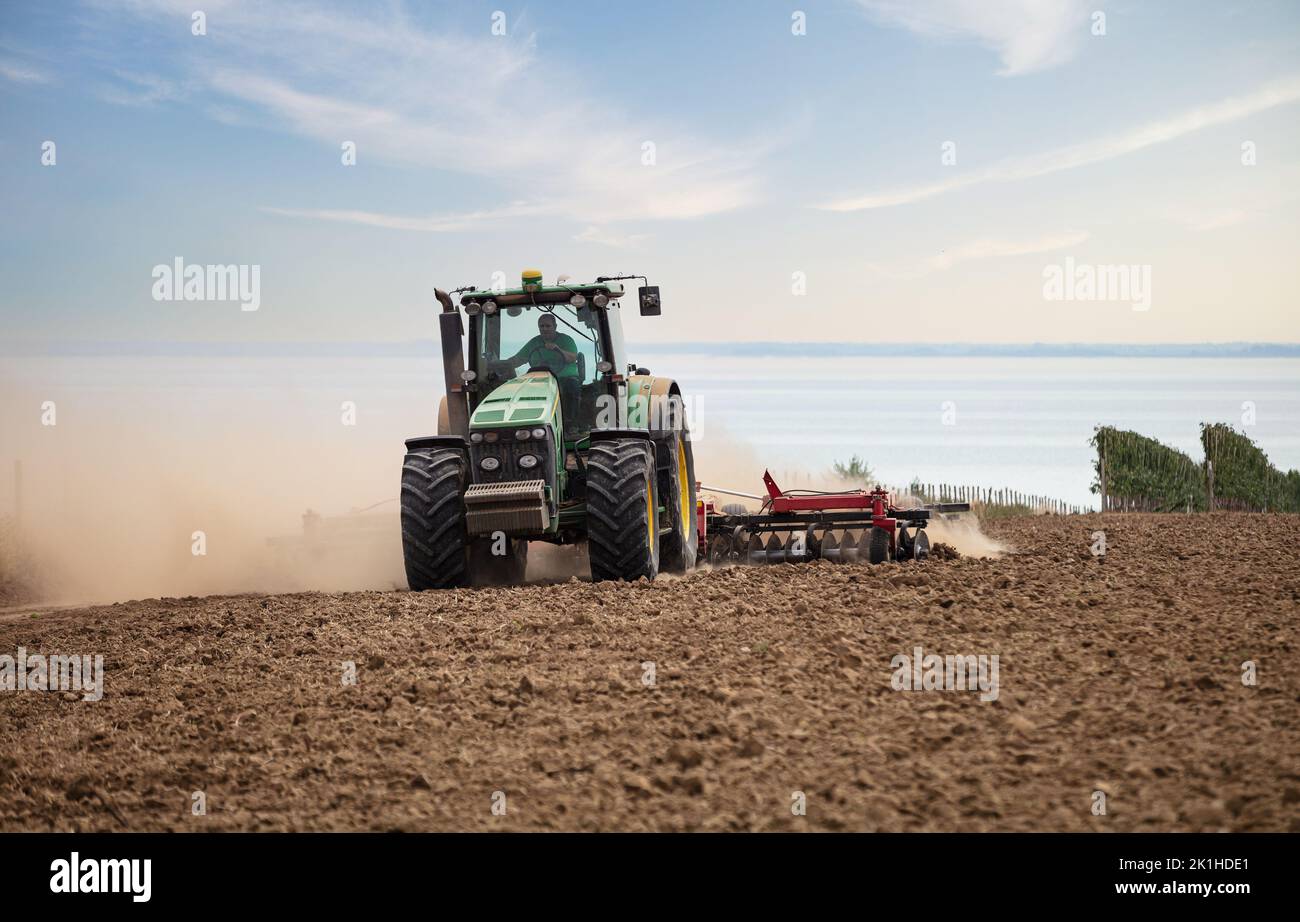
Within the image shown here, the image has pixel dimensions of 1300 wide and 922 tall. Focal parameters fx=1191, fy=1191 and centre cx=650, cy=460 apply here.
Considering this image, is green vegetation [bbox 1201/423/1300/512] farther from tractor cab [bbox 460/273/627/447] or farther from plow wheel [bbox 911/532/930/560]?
tractor cab [bbox 460/273/627/447]

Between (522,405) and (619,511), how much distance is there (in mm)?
1367

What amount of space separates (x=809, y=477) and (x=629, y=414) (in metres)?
16.2

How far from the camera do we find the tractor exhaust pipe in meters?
12.0

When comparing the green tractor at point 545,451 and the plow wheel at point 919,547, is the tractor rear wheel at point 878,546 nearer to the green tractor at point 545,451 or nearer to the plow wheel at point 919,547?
the plow wheel at point 919,547

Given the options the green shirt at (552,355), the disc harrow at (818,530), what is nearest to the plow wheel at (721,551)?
the disc harrow at (818,530)

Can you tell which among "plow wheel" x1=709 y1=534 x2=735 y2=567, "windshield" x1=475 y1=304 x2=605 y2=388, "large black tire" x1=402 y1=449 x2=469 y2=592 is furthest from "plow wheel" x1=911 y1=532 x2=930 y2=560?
"large black tire" x1=402 y1=449 x2=469 y2=592

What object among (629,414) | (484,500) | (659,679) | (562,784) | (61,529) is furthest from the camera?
(61,529)

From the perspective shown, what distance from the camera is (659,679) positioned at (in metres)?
6.69

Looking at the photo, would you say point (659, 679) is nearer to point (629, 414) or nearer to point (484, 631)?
point (484, 631)

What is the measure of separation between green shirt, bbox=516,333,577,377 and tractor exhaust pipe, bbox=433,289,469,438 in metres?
0.66

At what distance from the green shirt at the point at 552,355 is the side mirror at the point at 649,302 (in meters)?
0.81

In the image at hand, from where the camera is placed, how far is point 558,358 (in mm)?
12070

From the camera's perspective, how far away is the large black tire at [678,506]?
1240 cm

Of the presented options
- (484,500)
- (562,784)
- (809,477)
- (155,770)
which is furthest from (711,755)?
(809,477)
